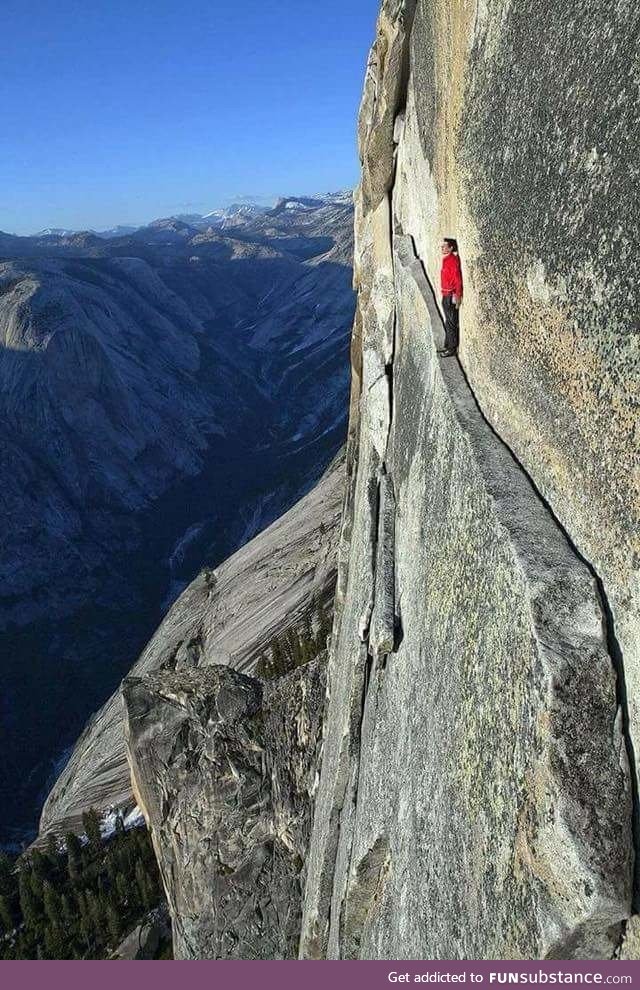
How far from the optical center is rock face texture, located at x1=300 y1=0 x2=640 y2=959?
527 cm

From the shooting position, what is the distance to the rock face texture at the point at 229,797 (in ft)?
57.8

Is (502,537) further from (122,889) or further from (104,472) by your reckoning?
(104,472)

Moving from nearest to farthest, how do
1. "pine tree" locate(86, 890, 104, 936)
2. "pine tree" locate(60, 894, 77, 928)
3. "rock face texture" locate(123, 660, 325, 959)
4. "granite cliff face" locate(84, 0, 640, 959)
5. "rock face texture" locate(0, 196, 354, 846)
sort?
"granite cliff face" locate(84, 0, 640, 959) → "rock face texture" locate(123, 660, 325, 959) → "pine tree" locate(86, 890, 104, 936) → "pine tree" locate(60, 894, 77, 928) → "rock face texture" locate(0, 196, 354, 846)

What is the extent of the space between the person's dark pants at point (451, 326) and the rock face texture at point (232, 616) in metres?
22.1

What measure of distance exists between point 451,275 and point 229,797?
16.0 meters

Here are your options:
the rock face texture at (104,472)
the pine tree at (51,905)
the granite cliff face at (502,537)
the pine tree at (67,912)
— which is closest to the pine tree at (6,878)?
the pine tree at (51,905)

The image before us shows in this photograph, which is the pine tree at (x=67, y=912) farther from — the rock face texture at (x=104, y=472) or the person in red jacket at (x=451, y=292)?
the rock face texture at (x=104, y=472)

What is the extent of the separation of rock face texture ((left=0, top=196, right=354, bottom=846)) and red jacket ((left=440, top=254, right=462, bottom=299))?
62394 mm

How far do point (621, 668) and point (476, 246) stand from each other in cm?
604

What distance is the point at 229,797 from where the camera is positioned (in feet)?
62.1

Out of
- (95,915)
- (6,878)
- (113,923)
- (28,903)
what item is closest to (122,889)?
(95,915)

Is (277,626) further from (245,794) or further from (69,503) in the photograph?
(69,503)

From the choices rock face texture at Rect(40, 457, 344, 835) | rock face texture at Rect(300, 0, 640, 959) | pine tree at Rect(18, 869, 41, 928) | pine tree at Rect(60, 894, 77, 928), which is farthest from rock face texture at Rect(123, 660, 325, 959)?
pine tree at Rect(18, 869, 41, 928)

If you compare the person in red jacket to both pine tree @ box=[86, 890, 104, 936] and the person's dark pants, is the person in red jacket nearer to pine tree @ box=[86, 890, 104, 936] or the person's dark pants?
the person's dark pants
